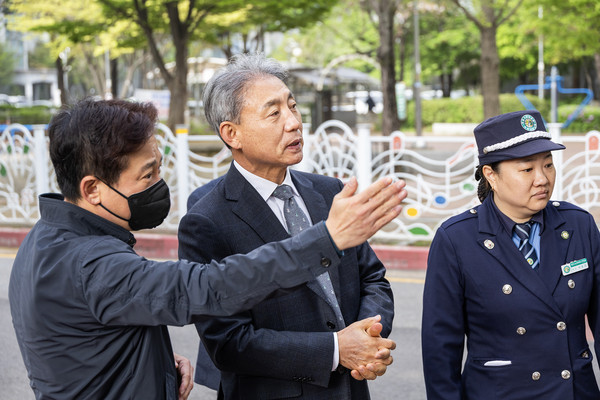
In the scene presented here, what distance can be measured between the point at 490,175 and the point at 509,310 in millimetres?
486

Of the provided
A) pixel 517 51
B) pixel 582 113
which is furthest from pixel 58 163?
pixel 517 51

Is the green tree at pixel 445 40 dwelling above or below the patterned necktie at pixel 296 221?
above

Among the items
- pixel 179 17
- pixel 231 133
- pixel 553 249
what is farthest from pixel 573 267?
pixel 179 17

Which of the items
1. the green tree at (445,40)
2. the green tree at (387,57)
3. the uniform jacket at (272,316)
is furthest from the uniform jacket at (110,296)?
the green tree at (445,40)

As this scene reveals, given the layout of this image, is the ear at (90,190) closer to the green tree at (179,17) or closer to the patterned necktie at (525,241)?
the patterned necktie at (525,241)

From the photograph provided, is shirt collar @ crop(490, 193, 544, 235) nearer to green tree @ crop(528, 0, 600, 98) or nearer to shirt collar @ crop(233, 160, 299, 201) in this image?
shirt collar @ crop(233, 160, 299, 201)

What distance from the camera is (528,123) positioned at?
2.72 metres

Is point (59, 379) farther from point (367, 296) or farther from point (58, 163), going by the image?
point (367, 296)

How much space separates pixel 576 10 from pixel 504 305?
1764 cm

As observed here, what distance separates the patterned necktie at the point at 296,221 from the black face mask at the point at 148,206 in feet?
1.62

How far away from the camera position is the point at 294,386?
2531 mm

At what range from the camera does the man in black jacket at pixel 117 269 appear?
72.2 inches

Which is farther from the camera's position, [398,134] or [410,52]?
[410,52]

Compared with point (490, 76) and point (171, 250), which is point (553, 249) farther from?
point (490, 76)
